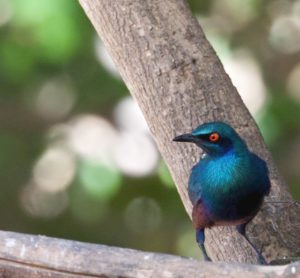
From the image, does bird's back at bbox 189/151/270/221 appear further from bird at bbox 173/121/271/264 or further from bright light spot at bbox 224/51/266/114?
bright light spot at bbox 224/51/266/114

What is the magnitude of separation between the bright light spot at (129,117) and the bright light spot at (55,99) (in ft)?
0.83

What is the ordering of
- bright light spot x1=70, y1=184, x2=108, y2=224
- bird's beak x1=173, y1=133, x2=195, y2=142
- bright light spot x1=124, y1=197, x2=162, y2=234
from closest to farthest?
bird's beak x1=173, y1=133, x2=195, y2=142 < bright light spot x1=70, y1=184, x2=108, y2=224 < bright light spot x1=124, y1=197, x2=162, y2=234

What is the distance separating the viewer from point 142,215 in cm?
661

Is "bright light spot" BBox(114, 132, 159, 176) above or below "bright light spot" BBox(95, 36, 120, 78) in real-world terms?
below

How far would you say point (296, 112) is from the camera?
5836 mm

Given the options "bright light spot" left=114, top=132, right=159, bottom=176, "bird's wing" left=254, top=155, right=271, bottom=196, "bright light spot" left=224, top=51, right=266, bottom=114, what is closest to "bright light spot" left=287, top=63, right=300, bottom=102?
"bright light spot" left=224, top=51, right=266, bottom=114

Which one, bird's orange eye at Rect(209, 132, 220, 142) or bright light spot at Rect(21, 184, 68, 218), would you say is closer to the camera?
bird's orange eye at Rect(209, 132, 220, 142)

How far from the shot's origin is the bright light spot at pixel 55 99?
6371 millimetres

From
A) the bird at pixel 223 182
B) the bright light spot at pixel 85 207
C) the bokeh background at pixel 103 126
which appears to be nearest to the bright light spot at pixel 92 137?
the bokeh background at pixel 103 126

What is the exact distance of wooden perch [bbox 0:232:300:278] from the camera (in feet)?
10.8

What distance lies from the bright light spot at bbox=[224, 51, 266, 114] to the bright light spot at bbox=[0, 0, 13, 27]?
1108 millimetres

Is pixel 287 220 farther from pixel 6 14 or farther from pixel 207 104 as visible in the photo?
pixel 6 14

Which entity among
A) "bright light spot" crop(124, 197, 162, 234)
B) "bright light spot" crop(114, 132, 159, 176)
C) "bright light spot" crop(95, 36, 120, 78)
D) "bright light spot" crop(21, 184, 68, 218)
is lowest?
"bright light spot" crop(124, 197, 162, 234)

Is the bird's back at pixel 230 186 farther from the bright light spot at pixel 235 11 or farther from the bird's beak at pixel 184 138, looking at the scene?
the bright light spot at pixel 235 11
